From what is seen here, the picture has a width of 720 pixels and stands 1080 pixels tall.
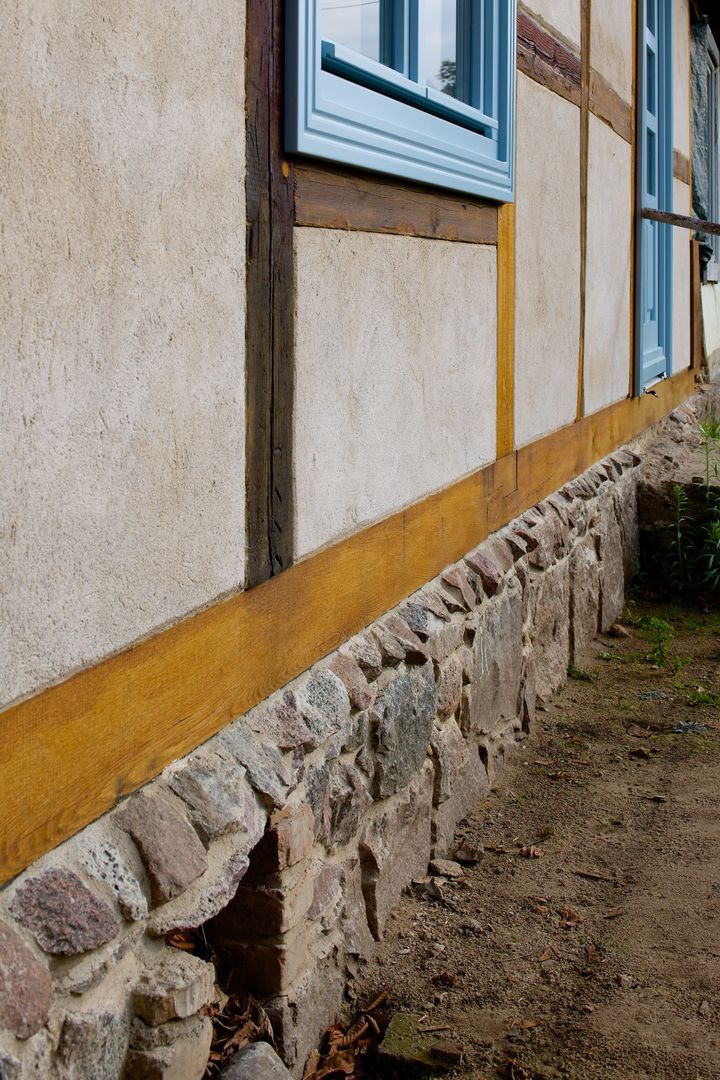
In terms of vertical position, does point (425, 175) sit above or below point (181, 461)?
above

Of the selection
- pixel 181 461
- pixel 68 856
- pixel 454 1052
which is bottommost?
pixel 454 1052

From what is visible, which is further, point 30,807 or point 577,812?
point 577,812

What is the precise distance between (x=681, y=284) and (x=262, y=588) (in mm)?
6553

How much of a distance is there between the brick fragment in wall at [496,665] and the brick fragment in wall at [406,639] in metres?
0.54

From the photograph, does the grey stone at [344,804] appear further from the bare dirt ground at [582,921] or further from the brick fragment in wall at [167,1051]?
the brick fragment in wall at [167,1051]

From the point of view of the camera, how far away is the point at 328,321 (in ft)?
9.02

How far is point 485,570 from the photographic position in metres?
3.91

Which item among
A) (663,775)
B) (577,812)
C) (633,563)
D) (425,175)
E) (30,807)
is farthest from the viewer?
(633,563)

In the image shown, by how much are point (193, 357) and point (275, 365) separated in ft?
1.14

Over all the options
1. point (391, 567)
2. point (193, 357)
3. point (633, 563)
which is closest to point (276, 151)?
point (193, 357)

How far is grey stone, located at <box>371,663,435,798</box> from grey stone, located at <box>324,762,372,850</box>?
0.12 meters

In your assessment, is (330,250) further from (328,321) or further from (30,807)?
(30,807)

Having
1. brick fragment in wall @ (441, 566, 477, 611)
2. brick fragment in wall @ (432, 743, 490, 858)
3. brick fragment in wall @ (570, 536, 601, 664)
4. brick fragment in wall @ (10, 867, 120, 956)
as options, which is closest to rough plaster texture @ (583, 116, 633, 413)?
brick fragment in wall @ (570, 536, 601, 664)

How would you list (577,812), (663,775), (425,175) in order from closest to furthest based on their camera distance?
1. (425,175)
2. (577,812)
3. (663,775)
